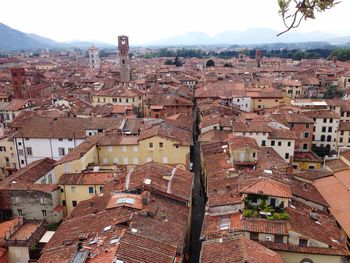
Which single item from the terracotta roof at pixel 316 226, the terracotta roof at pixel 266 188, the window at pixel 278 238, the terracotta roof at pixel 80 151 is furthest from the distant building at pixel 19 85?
the window at pixel 278 238

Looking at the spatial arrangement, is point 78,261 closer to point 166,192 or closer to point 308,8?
point 166,192

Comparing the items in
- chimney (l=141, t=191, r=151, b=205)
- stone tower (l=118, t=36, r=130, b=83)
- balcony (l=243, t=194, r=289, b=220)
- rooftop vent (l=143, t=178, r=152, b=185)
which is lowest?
balcony (l=243, t=194, r=289, b=220)

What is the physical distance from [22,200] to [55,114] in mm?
26896

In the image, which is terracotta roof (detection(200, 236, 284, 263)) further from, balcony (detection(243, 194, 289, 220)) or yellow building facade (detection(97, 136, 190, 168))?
yellow building facade (detection(97, 136, 190, 168))

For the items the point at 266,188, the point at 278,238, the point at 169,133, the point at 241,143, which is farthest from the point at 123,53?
the point at 278,238

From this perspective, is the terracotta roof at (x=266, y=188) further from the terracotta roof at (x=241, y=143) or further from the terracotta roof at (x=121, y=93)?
the terracotta roof at (x=121, y=93)

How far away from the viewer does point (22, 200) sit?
34.0 meters

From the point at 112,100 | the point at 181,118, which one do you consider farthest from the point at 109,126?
the point at 112,100

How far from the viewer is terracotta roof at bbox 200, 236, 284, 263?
2120 cm

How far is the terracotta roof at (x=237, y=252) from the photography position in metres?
21.2

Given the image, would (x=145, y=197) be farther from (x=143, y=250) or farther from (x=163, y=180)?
(x=143, y=250)

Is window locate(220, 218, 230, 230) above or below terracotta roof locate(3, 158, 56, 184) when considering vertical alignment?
above

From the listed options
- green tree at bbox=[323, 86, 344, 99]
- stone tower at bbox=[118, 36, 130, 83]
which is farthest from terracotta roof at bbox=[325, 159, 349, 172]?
stone tower at bbox=[118, 36, 130, 83]

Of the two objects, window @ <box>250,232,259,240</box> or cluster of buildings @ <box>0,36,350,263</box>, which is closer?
cluster of buildings @ <box>0,36,350,263</box>
